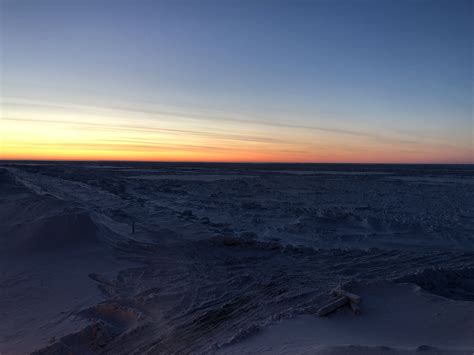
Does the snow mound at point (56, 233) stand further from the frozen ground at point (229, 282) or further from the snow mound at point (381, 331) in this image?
the snow mound at point (381, 331)

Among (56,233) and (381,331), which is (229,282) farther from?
(56,233)

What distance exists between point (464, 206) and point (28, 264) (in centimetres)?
1609

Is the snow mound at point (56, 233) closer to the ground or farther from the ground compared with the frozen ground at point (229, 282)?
farther from the ground

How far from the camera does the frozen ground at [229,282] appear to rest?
479 cm

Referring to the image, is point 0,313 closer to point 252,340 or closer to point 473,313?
point 252,340

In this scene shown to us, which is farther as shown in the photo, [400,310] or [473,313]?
[400,310]

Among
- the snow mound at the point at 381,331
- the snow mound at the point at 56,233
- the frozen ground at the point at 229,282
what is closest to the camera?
the snow mound at the point at 381,331

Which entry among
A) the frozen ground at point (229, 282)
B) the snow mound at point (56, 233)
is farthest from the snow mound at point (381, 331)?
the snow mound at point (56, 233)

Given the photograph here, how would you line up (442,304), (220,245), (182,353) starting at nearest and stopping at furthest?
1. (182,353)
2. (442,304)
3. (220,245)

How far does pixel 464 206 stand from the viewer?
53.1 feet

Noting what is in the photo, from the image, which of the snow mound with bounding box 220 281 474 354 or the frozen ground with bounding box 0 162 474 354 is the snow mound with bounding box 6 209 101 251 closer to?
the frozen ground with bounding box 0 162 474 354

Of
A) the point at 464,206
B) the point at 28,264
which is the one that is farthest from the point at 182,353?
the point at 464,206

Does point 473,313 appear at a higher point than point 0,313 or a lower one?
higher

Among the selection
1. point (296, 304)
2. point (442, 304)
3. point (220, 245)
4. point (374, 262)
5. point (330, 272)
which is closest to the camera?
point (442, 304)
